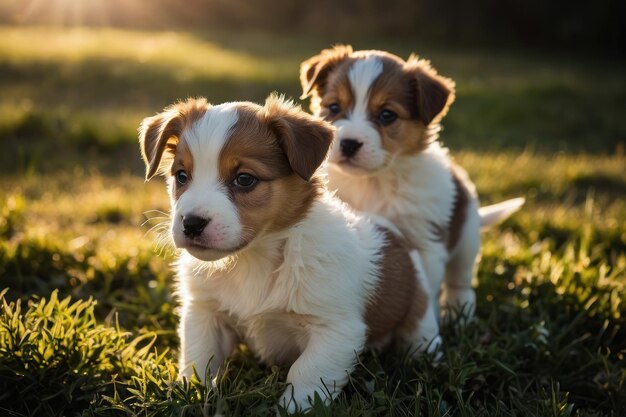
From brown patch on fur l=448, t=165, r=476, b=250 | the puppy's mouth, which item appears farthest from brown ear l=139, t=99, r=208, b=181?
brown patch on fur l=448, t=165, r=476, b=250

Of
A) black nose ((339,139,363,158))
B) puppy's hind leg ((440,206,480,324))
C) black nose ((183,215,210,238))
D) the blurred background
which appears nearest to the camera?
black nose ((183,215,210,238))

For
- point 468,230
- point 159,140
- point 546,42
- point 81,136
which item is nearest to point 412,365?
point 468,230

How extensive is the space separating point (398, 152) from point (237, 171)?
1.83m

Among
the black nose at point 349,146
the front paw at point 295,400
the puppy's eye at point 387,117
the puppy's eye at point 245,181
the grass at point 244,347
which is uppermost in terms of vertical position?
the puppy's eye at point 245,181

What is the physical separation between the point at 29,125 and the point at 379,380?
7998 millimetres

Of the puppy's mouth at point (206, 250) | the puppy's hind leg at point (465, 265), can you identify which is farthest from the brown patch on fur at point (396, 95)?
the puppy's mouth at point (206, 250)

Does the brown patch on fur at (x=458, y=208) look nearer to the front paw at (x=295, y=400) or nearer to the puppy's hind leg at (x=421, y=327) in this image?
the puppy's hind leg at (x=421, y=327)

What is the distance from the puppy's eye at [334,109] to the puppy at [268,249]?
3.58 ft

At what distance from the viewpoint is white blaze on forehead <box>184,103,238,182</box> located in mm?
3162

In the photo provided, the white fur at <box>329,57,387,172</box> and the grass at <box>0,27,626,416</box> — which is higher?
the white fur at <box>329,57,387,172</box>

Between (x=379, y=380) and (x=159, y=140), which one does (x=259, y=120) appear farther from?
(x=379, y=380)

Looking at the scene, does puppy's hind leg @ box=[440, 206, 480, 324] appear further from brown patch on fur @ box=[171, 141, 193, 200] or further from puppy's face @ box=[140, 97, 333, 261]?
brown patch on fur @ box=[171, 141, 193, 200]

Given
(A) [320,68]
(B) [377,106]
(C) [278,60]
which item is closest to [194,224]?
(B) [377,106]

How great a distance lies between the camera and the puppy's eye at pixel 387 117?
15.2 ft
